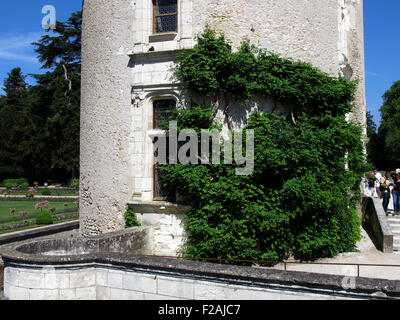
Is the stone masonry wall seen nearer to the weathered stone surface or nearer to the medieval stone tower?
the weathered stone surface

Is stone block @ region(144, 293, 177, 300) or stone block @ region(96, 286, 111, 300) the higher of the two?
stone block @ region(144, 293, 177, 300)

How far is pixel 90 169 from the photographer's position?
380 inches

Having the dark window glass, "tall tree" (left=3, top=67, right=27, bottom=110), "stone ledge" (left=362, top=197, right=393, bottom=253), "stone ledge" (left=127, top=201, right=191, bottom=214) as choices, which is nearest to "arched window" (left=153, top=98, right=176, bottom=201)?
the dark window glass

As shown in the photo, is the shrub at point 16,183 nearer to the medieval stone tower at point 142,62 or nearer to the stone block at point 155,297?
the medieval stone tower at point 142,62

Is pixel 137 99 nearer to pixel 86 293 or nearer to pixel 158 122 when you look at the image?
pixel 158 122

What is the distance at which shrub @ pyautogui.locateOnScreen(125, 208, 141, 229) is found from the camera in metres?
8.94

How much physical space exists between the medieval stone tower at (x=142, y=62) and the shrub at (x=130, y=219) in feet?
0.66

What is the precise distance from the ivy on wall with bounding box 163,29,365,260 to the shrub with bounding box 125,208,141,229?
0.97 m

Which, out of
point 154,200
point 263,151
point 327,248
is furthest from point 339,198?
point 154,200

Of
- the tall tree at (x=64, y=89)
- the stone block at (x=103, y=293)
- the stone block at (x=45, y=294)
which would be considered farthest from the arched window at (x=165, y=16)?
the tall tree at (x=64, y=89)

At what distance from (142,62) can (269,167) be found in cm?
378

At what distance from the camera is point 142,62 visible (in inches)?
361

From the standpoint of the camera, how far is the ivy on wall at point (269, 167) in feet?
26.6
